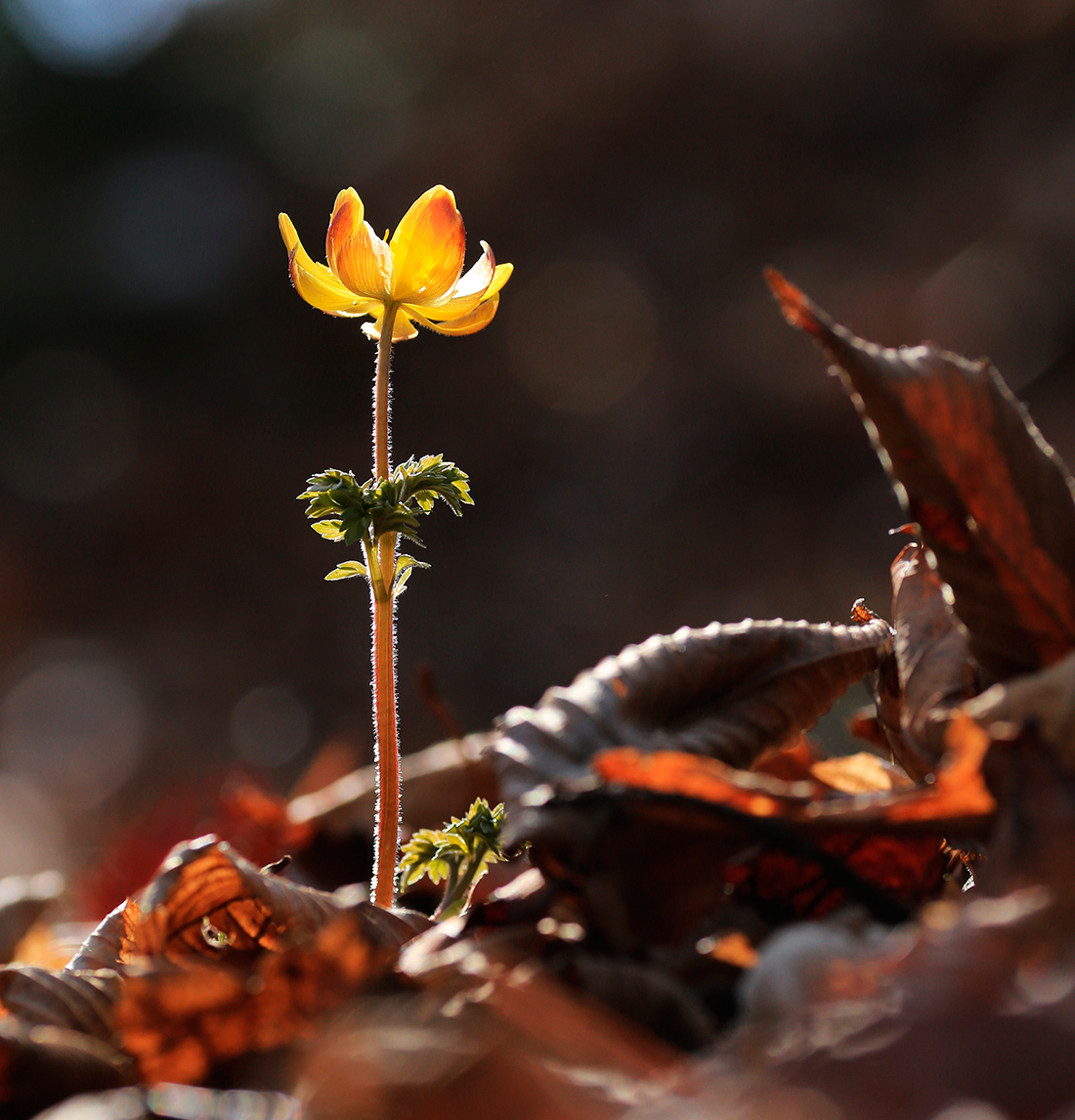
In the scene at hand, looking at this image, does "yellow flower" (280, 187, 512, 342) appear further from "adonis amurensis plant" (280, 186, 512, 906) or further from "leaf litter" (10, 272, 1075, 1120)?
"leaf litter" (10, 272, 1075, 1120)

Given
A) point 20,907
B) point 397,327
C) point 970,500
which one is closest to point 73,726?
point 20,907

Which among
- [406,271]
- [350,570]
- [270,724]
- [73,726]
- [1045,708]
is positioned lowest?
[1045,708]

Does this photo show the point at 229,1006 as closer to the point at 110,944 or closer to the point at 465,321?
the point at 110,944

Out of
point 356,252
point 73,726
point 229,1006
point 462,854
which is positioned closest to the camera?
point 229,1006

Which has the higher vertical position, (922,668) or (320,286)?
(320,286)

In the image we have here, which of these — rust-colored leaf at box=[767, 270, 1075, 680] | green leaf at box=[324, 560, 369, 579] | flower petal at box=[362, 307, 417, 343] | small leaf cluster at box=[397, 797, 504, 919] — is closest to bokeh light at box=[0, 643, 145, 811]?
flower petal at box=[362, 307, 417, 343]
